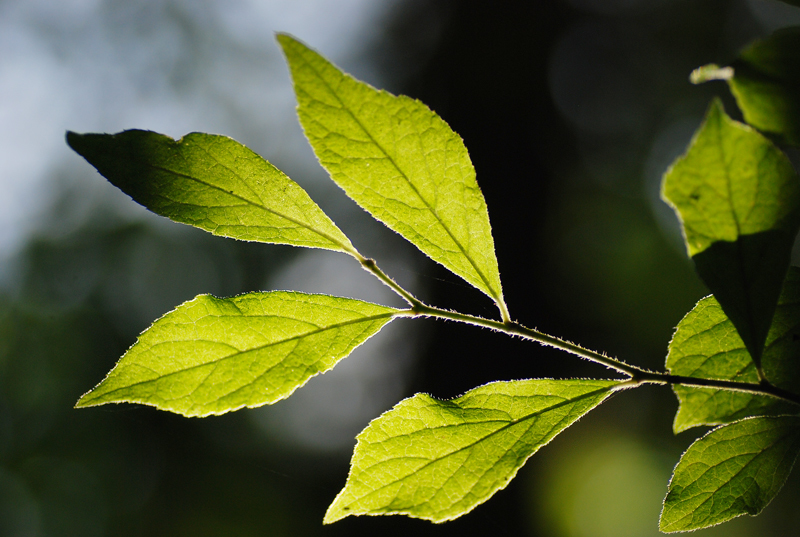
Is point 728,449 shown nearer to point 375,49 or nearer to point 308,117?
point 308,117

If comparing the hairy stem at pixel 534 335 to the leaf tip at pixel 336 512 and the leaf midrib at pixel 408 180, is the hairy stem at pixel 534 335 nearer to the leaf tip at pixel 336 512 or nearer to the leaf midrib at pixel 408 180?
the leaf midrib at pixel 408 180

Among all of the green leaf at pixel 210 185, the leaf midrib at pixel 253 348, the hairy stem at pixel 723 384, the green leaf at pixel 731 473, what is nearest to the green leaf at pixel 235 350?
the leaf midrib at pixel 253 348

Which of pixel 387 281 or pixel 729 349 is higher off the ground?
pixel 387 281

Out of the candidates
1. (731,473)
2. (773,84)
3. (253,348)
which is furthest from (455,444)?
(773,84)

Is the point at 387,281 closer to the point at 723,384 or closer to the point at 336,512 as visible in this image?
the point at 336,512

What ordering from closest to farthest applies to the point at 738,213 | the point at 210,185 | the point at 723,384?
the point at 738,213, the point at 723,384, the point at 210,185

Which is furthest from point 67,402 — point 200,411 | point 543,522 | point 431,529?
point 200,411

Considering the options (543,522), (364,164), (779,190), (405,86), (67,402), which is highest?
(405,86)
